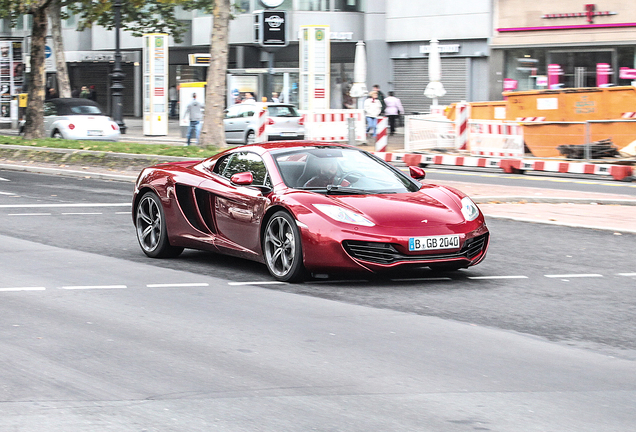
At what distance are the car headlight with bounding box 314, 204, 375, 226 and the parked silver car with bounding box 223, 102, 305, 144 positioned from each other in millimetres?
21496

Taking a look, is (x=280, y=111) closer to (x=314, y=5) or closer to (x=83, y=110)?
(x=83, y=110)

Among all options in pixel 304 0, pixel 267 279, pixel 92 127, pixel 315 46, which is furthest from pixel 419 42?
pixel 267 279

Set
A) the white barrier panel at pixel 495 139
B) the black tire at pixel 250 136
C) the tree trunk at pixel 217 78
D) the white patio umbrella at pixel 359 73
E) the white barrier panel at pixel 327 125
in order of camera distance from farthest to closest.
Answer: the white patio umbrella at pixel 359 73, the black tire at pixel 250 136, the white barrier panel at pixel 327 125, the tree trunk at pixel 217 78, the white barrier panel at pixel 495 139

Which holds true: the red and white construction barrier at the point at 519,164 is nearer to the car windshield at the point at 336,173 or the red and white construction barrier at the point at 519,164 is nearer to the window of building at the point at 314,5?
the car windshield at the point at 336,173

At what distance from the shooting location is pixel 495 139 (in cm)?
2264

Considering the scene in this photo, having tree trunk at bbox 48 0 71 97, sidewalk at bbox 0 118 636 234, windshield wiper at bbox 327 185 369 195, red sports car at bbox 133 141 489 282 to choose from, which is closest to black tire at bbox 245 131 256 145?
sidewalk at bbox 0 118 636 234

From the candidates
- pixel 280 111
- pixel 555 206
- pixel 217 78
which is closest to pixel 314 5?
pixel 280 111

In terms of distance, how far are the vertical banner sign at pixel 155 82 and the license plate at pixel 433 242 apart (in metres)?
28.0

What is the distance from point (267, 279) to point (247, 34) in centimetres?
3778

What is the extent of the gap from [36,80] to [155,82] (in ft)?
27.1

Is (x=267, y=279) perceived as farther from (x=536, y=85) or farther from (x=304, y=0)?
(x=304, y=0)

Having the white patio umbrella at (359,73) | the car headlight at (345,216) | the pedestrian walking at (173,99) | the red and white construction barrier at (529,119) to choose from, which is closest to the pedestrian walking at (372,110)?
the white patio umbrella at (359,73)

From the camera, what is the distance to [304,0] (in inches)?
1734

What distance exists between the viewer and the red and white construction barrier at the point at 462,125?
77.9 ft
